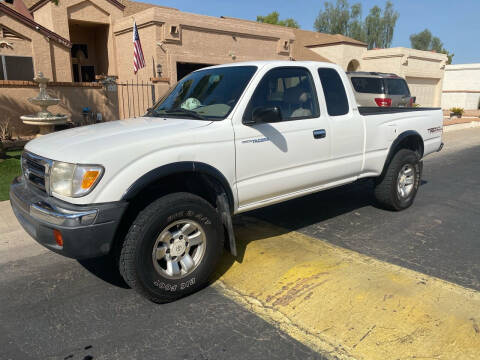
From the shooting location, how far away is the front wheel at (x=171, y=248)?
3145 millimetres

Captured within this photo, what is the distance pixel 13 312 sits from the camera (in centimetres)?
335

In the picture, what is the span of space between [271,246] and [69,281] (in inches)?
84.7

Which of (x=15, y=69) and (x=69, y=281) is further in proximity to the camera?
(x=15, y=69)

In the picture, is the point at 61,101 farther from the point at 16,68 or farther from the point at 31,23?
the point at 31,23

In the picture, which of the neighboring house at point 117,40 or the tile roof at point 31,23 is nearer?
the tile roof at point 31,23

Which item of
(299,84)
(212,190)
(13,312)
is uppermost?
(299,84)

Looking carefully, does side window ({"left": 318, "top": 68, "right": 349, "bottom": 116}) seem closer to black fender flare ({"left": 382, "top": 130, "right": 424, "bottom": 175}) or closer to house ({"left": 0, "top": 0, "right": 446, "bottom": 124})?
black fender flare ({"left": 382, "top": 130, "right": 424, "bottom": 175})

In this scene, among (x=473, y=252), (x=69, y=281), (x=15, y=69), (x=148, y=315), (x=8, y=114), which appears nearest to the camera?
(x=148, y=315)

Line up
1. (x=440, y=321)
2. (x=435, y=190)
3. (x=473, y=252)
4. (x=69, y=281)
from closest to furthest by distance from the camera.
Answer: (x=440, y=321), (x=69, y=281), (x=473, y=252), (x=435, y=190)

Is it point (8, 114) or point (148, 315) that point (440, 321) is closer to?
point (148, 315)

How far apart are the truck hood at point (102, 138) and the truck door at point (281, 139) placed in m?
0.48

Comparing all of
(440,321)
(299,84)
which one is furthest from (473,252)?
(299,84)

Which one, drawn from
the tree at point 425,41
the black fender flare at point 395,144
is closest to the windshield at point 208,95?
the black fender flare at point 395,144

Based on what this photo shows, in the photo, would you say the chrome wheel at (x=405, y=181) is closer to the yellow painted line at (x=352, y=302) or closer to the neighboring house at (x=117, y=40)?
the yellow painted line at (x=352, y=302)
